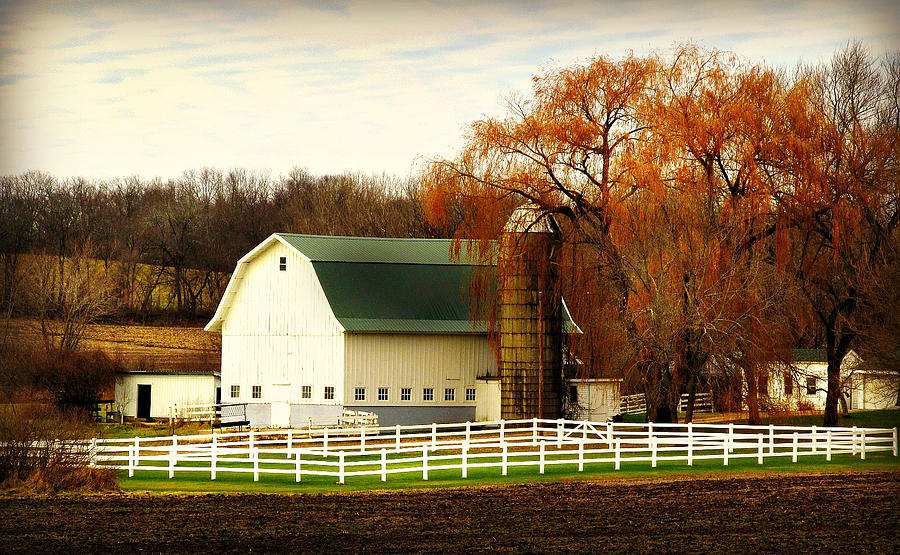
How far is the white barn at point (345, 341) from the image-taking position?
39.2 metres

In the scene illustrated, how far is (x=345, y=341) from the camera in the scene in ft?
127

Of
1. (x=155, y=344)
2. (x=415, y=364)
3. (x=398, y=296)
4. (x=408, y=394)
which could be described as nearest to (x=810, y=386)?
(x=415, y=364)

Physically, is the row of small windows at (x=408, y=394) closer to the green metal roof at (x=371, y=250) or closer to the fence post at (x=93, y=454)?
the green metal roof at (x=371, y=250)

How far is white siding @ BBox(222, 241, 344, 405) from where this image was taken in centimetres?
3938

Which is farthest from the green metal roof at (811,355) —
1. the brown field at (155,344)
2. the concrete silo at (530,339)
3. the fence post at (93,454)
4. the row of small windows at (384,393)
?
the fence post at (93,454)

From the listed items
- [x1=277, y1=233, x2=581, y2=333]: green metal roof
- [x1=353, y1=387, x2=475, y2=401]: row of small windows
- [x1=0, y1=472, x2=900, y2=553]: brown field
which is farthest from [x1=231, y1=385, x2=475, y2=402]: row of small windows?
[x1=0, y1=472, x2=900, y2=553]: brown field

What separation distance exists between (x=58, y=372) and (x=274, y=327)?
9.46 m

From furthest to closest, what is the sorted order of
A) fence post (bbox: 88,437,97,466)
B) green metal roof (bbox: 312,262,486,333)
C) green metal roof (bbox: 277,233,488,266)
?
green metal roof (bbox: 277,233,488,266) → green metal roof (bbox: 312,262,486,333) → fence post (bbox: 88,437,97,466)

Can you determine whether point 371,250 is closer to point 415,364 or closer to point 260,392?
point 415,364

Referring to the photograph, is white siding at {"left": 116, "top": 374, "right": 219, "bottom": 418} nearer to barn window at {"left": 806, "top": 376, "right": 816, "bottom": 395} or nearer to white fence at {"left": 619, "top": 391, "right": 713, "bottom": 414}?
white fence at {"left": 619, "top": 391, "right": 713, "bottom": 414}

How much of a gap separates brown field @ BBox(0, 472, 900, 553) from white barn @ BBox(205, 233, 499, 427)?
52.3 feet

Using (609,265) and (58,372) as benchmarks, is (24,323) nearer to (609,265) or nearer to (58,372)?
(58,372)

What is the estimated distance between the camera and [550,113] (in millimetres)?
34125

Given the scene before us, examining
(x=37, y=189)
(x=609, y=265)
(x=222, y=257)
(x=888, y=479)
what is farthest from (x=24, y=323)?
(x=888, y=479)
